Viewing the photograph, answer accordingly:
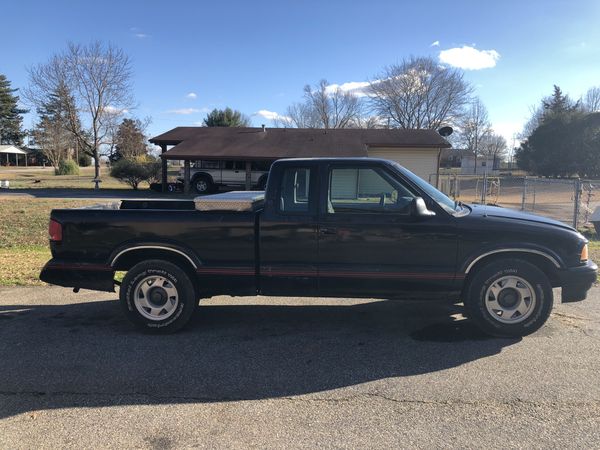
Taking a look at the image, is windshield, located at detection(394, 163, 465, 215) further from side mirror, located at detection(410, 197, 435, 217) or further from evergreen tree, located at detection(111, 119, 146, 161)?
evergreen tree, located at detection(111, 119, 146, 161)

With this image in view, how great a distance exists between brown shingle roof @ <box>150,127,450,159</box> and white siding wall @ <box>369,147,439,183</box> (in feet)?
1.84

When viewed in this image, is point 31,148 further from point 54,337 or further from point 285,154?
point 54,337

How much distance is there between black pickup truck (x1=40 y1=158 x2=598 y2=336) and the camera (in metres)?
4.62

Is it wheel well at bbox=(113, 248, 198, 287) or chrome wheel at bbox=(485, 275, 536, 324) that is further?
wheel well at bbox=(113, 248, 198, 287)

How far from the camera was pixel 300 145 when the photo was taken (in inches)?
1070

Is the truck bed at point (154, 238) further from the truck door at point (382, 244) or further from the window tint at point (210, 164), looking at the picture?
the window tint at point (210, 164)

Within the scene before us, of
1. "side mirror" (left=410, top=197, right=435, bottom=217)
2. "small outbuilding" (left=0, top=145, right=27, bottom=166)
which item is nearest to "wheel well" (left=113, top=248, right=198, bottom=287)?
"side mirror" (left=410, top=197, right=435, bottom=217)

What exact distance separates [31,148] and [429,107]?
2478 inches

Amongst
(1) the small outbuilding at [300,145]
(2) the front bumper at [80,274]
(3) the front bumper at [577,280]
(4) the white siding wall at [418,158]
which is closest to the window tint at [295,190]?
(2) the front bumper at [80,274]

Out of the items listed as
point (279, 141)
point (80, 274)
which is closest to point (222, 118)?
point (279, 141)

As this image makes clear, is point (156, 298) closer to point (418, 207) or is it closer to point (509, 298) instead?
point (418, 207)

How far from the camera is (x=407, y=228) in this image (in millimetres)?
4625

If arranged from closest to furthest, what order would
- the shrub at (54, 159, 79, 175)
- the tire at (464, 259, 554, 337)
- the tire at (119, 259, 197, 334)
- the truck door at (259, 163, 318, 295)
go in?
the tire at (464, 259, 554, 337) → the truck door at (259, 163, 318, 295) → the tire at (119, 259, 197, 334) → the shrub at (54, 159, 79, 175)

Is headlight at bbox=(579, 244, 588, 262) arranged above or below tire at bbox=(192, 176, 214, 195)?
below
